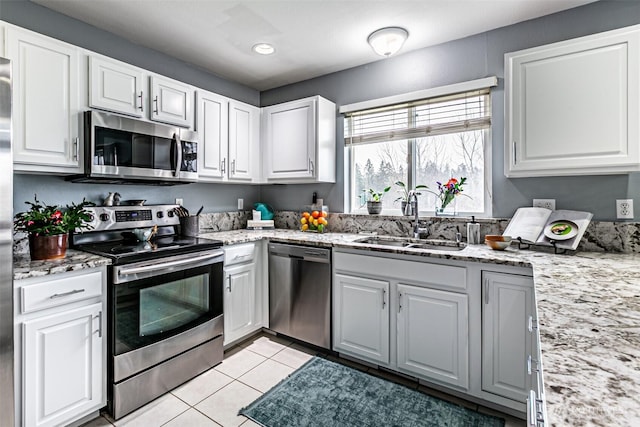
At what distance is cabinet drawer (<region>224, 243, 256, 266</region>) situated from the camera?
8.21ft

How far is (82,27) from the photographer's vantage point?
2.26 m

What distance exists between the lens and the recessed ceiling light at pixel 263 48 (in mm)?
2598

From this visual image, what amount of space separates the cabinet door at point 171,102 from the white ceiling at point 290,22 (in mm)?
380

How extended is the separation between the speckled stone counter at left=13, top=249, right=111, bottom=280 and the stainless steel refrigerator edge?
5.0 inches

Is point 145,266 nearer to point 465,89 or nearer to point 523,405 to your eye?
point 523,405

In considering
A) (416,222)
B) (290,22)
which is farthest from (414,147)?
(290,22)

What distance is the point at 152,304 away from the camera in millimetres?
1971

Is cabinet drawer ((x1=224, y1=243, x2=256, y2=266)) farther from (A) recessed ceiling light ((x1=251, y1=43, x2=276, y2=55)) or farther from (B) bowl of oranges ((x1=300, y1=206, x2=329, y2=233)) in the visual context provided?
(A) recessed ceiling light ((x1=251, y1=43, x2=276, y2=55))

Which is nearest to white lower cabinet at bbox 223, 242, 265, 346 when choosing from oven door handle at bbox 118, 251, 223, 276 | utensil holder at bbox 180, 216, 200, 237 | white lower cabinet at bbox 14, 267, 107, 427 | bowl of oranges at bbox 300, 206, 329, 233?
oven door handle at bbox 118, 251, 223, 276

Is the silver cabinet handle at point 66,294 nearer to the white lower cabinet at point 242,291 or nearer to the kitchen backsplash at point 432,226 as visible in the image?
the white lower cabinet at point 242,291


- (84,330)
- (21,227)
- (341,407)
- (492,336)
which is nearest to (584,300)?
(492,336)

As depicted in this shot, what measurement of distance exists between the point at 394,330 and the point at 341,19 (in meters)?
2.17

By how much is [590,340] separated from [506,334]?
1.16m

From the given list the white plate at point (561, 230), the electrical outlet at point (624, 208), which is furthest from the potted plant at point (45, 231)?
the electrical outlet at point (624, 208)
